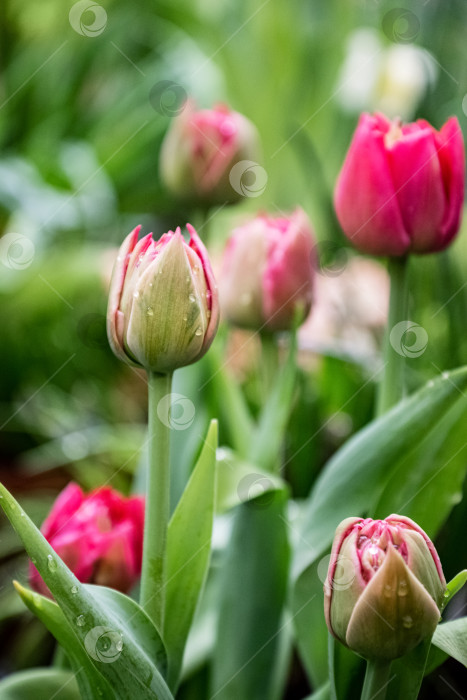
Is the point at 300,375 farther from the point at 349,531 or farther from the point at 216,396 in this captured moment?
the point at 349,531

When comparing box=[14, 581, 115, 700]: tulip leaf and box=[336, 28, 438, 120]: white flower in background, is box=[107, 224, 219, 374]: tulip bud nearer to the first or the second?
box=[14, 581, 115, 700]: tulip leaf

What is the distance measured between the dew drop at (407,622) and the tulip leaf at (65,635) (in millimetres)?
83

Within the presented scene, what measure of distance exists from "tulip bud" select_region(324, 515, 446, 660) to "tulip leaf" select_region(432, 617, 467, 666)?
23mm

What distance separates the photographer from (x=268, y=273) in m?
0.31

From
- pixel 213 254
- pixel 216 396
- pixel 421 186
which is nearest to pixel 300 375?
pixel 216 396

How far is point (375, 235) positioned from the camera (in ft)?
0.88

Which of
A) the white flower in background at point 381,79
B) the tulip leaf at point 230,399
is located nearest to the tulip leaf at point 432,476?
the tulip leaf at point 230,399

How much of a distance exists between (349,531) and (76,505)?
5.1 inches

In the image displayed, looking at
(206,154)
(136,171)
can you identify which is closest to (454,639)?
(206,154)

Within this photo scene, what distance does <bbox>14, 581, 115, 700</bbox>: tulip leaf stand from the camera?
218 mm

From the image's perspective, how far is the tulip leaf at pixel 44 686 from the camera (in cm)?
27

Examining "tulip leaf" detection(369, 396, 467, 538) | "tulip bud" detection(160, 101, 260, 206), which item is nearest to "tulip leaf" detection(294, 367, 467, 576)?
"tulip leaf" detection(369, 396, 467, 538)

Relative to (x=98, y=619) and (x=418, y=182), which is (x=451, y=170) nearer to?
(x=418, y=182)

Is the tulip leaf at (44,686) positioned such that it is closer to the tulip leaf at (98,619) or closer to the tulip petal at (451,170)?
the tulip leaf at (98,619)
